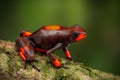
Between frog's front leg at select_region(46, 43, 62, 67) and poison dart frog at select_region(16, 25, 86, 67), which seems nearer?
frog's front leg at select_region(46, 43, 62, 67)

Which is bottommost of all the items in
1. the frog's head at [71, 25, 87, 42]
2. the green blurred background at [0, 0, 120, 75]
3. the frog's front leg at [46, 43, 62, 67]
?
the frog's front leg at [46, 43, 62, 67]

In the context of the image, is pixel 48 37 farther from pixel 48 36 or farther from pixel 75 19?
pixel 75 19

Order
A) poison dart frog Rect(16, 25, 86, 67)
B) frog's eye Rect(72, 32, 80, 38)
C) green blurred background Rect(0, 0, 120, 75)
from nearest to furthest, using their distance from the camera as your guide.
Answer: poison dart frog Rect(16, 25, 86, 67) < frog's eye Rect(72, 32, 80, 38) < green blurred background Rect(0, 0, 120, 75)

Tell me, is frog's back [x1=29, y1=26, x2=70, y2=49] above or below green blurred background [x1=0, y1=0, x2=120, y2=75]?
below

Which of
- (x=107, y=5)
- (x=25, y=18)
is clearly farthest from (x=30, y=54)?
(x=107, y=5)

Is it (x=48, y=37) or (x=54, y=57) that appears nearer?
(x=54, y=57)

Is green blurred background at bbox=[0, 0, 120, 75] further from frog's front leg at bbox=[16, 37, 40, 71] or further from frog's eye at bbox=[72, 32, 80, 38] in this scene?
frog's front leg at bbox=[16, 37, 40, 71]

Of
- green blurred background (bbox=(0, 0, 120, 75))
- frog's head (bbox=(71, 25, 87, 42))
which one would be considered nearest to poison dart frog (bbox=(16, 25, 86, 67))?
frog's head (bbox=(71, 25, 87, 42))

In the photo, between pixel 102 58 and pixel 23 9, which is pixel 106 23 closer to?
pixel 102 58

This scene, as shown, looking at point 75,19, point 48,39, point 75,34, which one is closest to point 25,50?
point 48,39

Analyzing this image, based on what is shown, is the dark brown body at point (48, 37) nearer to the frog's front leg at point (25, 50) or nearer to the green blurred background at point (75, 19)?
the frog's front leg at point (25, 50)
